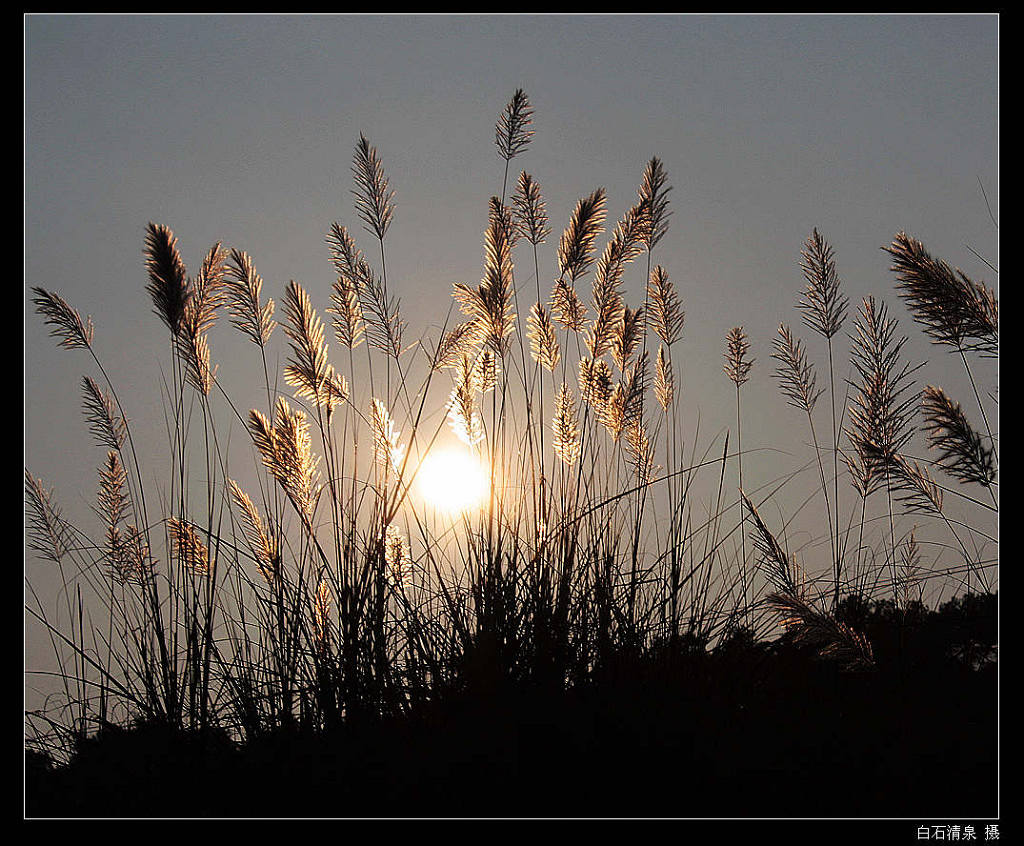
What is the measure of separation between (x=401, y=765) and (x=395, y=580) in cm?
73

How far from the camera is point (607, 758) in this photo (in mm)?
2379

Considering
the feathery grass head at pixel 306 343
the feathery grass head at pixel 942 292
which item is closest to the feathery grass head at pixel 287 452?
the feathery grass head at pixel 306 343

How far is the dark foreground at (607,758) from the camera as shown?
226cm

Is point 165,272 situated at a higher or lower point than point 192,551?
higher

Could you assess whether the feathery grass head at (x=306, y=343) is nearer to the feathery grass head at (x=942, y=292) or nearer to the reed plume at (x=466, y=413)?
the reed plume at (x=466, y=413)

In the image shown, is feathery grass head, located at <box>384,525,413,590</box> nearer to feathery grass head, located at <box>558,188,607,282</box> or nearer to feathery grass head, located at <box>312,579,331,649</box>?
feathery grass head, located at <box>312,579,331,649</box>

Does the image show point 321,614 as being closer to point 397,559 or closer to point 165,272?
point 397,559

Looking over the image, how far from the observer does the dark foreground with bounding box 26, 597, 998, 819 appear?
226cm

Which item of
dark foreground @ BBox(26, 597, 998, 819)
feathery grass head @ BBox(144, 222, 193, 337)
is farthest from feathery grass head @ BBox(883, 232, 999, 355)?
feathery grass head @ BBox(144, 222, 193, 337)

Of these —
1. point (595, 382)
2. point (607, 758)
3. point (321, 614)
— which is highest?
point (595, 382)

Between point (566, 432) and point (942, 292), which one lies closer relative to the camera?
point (942, 292)

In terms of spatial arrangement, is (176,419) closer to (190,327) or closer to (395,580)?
(190,327)

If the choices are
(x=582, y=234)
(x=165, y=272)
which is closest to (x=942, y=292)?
(x=582, y=234)

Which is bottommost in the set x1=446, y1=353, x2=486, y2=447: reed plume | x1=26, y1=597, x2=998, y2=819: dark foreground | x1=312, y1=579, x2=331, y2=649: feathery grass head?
x1=26, y1=597, x2=998, y2=819: dark foreground
